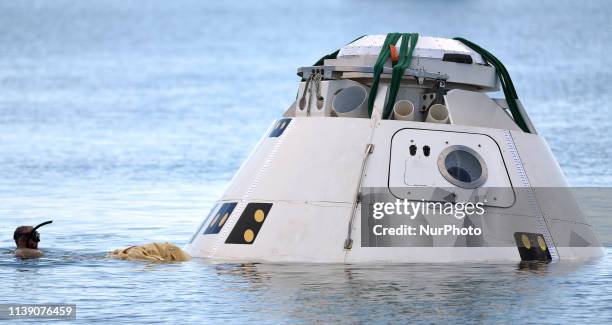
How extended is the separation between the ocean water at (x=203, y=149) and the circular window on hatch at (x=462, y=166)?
1308 millimetres

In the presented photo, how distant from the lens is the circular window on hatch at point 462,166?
2498cm

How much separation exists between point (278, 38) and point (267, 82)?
45497mm

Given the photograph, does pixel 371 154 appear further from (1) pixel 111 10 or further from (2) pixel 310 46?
(1) pixel 111 10

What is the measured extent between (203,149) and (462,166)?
36565 mm

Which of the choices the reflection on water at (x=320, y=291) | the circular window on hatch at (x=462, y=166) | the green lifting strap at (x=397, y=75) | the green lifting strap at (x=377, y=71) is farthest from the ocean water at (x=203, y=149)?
the green lifting strap at (x=377, y=71)

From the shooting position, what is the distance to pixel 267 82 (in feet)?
341

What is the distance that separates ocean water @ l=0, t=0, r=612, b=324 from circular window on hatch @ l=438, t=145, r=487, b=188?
1.31 metres

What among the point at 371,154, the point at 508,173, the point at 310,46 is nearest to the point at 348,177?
the point at 371,154

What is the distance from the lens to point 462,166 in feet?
82.4

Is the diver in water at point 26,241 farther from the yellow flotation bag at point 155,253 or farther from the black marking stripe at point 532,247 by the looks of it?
the black marking stripe at point 532,247

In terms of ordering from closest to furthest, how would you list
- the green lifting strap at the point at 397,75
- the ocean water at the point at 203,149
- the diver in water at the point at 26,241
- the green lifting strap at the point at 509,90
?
the ocean water at the point at 203,149
the green lifting strap at the point at 397,75
the green lifting strap at the point at 509,90
the diver in water at the point at 26,241

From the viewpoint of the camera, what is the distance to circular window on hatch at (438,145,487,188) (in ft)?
82.0

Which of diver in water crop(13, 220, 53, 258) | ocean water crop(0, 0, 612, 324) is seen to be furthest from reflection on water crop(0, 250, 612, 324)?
diver in water crop(13, 220, 53, 258)

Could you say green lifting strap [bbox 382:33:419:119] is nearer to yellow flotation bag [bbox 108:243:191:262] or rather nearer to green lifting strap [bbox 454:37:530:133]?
green lifting strap [bbox 454:37:530:133]
